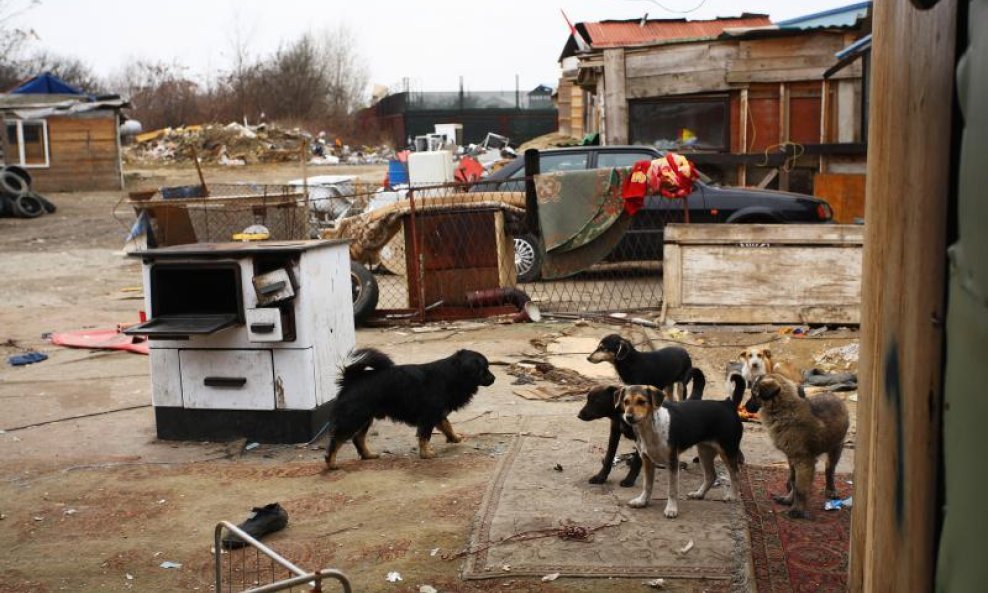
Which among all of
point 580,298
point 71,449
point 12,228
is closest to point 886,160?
point 71,449

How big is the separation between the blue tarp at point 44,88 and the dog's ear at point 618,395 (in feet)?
93.7

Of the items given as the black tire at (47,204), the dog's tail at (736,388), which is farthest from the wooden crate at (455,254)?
the black tire at (47,204)

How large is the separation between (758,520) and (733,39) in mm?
13787

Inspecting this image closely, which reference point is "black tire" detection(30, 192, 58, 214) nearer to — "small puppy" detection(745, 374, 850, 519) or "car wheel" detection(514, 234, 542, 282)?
"car wheel" detection(514, 234, 542, 282)

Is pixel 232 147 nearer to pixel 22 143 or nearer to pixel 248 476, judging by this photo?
pixel 22 143

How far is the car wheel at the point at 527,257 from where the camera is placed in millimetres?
13211

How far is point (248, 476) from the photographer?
626cm

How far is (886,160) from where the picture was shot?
210cm

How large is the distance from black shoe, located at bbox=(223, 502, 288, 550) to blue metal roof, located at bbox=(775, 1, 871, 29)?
571 inches

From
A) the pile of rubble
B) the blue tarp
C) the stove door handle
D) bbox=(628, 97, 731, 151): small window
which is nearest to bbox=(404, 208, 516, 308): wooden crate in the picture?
the stove door handle

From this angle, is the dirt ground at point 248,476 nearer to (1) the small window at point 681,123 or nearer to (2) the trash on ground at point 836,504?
(2) the trash on ground at point 836,504

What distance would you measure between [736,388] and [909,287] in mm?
3838

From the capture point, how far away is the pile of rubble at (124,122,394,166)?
1405 inches

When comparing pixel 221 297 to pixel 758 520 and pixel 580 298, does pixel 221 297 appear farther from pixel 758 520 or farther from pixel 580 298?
pixel 580 298
